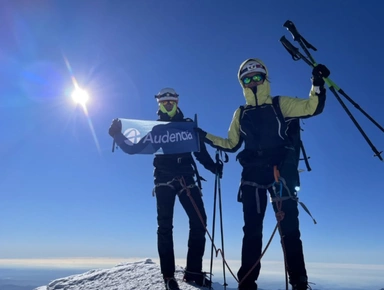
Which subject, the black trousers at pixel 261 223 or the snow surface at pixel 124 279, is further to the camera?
the snow surface at pixel 124 279

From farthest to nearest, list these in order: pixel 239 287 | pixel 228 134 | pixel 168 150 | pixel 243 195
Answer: pixel 168 150 < pixel 228 134 < pixel 243 195 < pixel 239 287

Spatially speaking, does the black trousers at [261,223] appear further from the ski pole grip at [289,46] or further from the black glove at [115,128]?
the black glove at [115,128]

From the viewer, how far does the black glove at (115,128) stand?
1016 cm

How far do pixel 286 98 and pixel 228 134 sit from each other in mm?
1688

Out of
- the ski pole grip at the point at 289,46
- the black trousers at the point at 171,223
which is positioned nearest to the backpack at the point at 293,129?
the ski pole grip at the point at 289,46

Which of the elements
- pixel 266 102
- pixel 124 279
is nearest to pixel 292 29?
pixel 266 102

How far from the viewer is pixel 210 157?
400 inches

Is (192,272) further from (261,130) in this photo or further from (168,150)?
(261,130)

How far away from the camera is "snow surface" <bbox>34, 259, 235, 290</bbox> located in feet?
32.3

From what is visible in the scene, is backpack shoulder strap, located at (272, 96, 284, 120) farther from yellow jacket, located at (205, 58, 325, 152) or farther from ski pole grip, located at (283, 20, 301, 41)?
ski pole grip, located at (283, 20, 301, 41)

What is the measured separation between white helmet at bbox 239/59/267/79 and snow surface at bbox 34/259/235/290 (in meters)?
5.37

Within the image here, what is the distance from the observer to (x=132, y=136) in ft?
33.3

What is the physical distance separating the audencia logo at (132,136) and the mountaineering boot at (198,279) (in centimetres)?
383

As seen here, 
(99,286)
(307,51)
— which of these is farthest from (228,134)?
(99,286)
